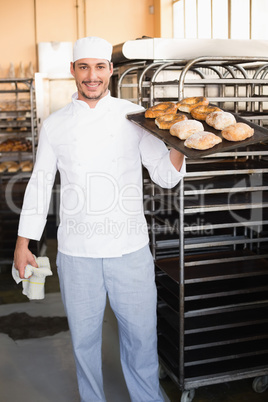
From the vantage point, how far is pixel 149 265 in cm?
214

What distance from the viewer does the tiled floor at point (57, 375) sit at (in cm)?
238

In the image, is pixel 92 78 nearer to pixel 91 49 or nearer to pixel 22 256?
pixel 91 49

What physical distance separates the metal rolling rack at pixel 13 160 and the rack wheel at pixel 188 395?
2667 millimetres

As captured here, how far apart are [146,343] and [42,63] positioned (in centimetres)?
866

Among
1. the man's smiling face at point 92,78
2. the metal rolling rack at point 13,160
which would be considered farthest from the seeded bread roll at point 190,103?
the metal rolling rack at point 13,160

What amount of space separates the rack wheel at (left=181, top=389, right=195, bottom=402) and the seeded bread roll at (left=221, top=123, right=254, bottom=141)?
130 centimetres

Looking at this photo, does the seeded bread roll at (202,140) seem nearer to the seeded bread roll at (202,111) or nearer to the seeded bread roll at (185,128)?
the seeded bread roll at (185,128)

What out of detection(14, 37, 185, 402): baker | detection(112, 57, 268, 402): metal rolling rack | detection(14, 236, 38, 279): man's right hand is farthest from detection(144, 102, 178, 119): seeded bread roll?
detection(14, 236, 38, 279): man's right hand

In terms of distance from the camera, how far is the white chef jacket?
6.55 ft

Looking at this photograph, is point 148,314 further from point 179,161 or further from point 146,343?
point 179,161

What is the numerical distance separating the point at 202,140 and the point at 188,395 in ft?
4.41

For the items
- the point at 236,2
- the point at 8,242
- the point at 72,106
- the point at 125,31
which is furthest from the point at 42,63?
the point at 72,106

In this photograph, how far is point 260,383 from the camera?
2.40 m

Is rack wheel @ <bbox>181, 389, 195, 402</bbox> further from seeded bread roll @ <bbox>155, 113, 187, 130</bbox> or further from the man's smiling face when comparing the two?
the man's smiling face
